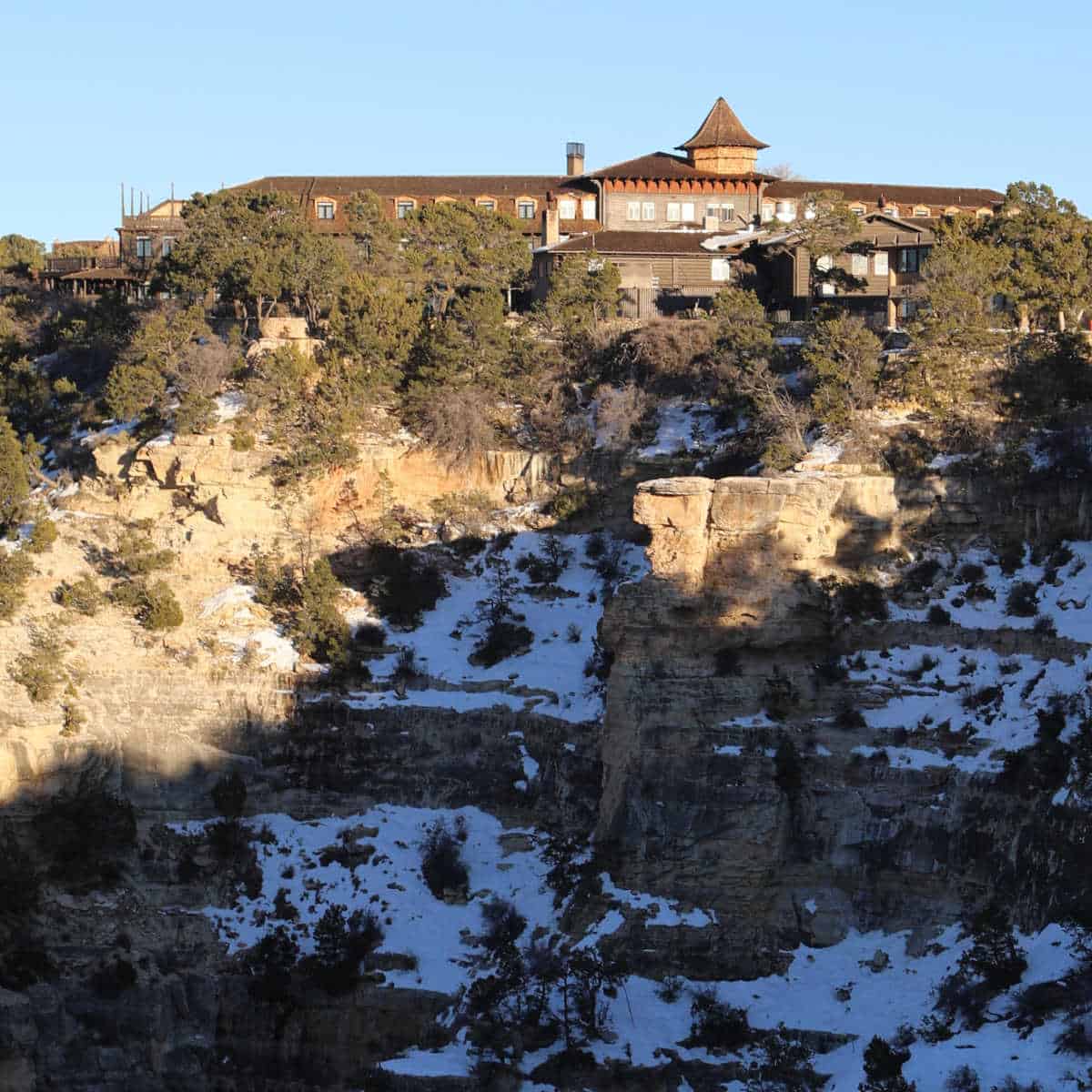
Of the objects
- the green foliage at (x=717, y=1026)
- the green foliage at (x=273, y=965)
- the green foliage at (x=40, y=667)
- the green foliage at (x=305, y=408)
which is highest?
the green foliage at (x=305, y=408)

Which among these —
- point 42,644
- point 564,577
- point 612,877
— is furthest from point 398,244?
point 612,877

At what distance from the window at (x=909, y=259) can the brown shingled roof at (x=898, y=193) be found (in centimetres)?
1100

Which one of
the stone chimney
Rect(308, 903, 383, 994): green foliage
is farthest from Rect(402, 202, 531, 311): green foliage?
Rect(308, 903, 383, 994): green foliage

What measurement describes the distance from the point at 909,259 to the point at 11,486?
1162 inches

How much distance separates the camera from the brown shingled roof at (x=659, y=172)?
80938 mm

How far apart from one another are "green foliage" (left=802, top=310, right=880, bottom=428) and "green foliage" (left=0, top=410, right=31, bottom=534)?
2360 centimetres

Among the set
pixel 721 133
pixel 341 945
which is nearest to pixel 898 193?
pixel 721 133

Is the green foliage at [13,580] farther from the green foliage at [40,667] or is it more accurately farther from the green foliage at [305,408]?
the green foliage at [305,408]

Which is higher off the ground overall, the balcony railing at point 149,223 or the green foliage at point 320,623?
the balcony railing at point 149,223

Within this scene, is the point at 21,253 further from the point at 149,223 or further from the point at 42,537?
the point at 42,537

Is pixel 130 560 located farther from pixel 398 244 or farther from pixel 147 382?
pixel 398 244

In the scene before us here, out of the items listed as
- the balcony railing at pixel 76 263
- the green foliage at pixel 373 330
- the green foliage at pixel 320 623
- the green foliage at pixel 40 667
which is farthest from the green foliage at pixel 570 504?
the balcony railing at pixel 76 263

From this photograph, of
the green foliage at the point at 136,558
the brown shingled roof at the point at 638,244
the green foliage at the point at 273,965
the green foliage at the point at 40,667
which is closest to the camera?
the green foliage at the point at 273,965

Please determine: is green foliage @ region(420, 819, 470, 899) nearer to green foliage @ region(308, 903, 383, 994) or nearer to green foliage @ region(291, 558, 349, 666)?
green foliage @ region(308, 903, 383, 994)
